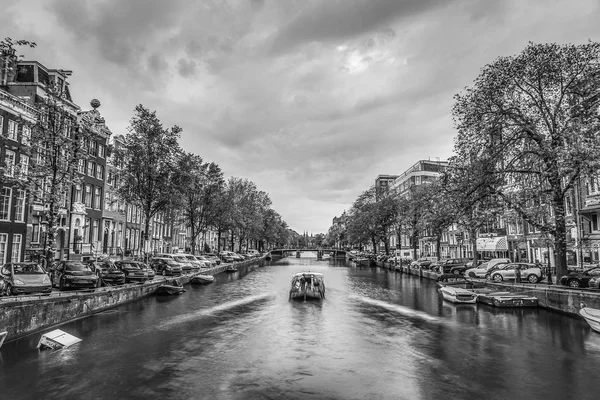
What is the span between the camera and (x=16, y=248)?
38.1m

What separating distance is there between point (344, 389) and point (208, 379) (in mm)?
5147

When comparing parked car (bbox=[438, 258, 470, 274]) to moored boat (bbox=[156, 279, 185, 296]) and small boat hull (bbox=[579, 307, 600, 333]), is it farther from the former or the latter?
moored boat (bbox=[156, 279, 185, 296])

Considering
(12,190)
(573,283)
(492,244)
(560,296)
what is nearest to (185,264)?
(12,190)

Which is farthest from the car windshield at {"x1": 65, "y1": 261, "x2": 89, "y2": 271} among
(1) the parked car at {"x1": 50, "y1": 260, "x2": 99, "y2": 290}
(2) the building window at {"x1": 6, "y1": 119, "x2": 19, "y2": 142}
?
(2) the building window at {"x1": 6, "y1": 119, "x2": 19, "y2": 142}

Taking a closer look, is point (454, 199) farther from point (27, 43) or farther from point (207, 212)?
point (207, 212)

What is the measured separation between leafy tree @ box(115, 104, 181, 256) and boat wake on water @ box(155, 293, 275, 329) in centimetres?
1506

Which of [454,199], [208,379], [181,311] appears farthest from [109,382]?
[454,199]

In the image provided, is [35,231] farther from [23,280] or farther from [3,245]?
[23,280]

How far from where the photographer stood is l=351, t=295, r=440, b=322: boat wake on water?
92.3 feet

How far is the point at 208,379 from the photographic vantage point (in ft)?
48.2

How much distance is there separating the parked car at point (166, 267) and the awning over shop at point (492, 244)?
4336 centimetres

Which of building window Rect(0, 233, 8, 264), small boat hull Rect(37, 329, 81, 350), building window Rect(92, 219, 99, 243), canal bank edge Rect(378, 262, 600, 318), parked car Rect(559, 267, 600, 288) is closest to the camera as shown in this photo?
small boat hull Rect(37, 329, 81, 350)

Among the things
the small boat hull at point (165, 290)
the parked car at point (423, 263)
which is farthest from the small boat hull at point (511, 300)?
the parked car at point (423, 263)

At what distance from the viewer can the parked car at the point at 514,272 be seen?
3819cm
